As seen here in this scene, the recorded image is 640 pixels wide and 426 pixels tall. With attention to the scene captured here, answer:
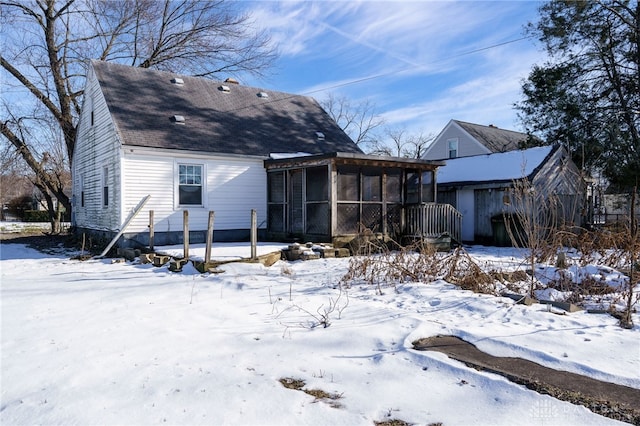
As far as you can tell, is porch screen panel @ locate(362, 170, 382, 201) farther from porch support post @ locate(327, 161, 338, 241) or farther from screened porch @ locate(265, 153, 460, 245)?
porch support post @ locate(327, 161, 338, 241)

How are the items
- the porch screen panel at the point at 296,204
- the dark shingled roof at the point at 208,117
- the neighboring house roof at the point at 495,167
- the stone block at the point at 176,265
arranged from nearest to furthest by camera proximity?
the stone block at the point at 176,265 < the porch screen panel at the point at 296,204 < the dark shingled roof at the point at 208,117 < the neighboring house roof at the point at 495,167

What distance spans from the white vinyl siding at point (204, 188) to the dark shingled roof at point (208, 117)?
435 millimetres

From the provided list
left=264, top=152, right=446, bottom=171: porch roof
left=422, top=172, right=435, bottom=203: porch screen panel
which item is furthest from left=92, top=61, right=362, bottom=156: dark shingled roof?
left=422, top=172, right=435, bottom=203: porch screen panel

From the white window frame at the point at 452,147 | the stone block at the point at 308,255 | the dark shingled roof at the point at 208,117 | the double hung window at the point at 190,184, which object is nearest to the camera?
the stone block at the point at 308,255

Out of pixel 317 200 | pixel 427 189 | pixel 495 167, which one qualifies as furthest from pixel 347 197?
pixel 495 167

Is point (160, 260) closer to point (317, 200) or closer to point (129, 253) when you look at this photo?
point (129, 253)

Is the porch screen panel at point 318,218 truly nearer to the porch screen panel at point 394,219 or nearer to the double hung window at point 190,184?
the porch screen panel at point 394,219

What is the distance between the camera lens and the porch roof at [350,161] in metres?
12.2

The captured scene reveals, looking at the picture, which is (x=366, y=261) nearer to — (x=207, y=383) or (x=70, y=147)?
(x=207, y=383)

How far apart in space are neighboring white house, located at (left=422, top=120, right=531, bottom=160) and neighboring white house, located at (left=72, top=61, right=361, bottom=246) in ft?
40.6

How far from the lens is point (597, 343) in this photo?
470 cm

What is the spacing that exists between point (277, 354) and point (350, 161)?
872 centimetres

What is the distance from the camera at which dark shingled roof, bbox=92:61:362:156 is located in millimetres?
13852

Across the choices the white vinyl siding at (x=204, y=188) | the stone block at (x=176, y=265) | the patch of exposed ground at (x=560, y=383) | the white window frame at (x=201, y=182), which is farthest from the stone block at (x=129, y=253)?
the patch of exposed ground at (x=560, y=383)
